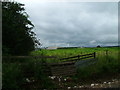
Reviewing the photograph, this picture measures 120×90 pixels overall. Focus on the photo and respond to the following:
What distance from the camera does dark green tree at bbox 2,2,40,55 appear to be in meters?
10.0

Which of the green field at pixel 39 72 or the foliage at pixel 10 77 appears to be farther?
the green field at pixel 39 72

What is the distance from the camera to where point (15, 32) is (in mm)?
10312

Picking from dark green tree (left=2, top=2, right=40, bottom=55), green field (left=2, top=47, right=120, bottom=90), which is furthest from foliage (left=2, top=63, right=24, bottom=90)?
dark green tree (left=2, top=2, right=40, bottom=55)

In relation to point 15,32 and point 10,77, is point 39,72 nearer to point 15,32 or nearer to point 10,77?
point 10,77

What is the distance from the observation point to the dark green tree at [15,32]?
1001 cm

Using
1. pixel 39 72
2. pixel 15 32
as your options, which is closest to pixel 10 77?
pixel 39 72

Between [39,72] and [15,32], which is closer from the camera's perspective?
[39,72]

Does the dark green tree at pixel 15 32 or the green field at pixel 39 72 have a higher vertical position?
the dark green tree at pixel 15 32

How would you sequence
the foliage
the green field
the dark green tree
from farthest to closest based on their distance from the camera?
1. the dark green tree
2. the green field
3. the foliage

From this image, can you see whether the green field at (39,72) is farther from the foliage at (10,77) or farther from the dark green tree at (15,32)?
the dark green tree at (15,32)

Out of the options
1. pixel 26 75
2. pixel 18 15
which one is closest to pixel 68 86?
pixel 26 75

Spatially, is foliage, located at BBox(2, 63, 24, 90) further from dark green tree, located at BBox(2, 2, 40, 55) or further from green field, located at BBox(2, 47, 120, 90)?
dark green tree, located at BBox(2, 2, 40, 55)

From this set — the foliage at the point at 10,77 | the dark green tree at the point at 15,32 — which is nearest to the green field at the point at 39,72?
the foliage at the point at 10,77

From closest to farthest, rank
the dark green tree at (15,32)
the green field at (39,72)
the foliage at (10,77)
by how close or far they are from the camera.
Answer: the foliage at (10,77)
the green field at (39,72)
the dark green tree at (15,32)
